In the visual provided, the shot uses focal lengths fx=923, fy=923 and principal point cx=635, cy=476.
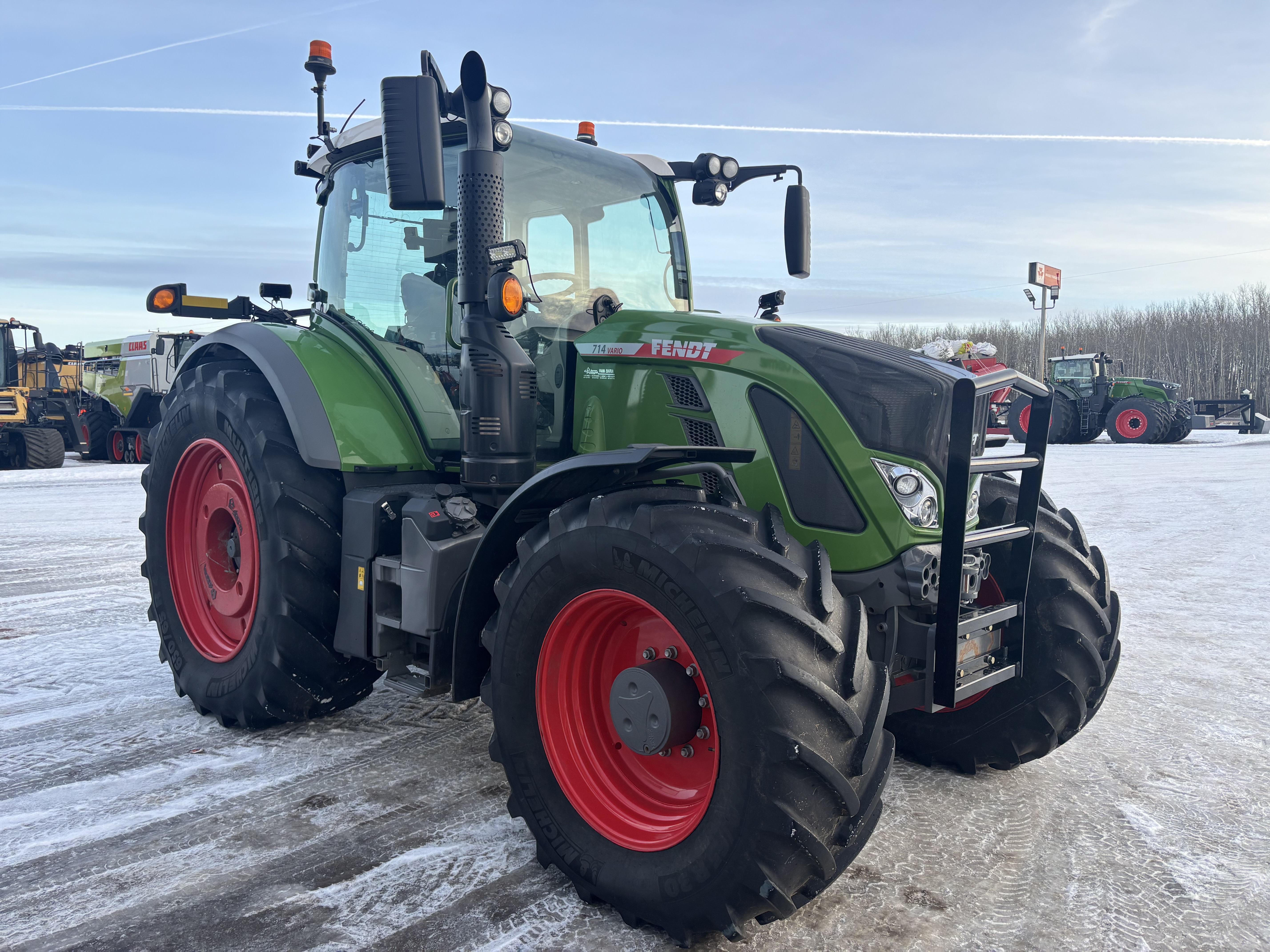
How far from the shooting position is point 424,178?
9.52ft

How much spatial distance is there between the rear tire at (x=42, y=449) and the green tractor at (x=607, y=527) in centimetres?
1774

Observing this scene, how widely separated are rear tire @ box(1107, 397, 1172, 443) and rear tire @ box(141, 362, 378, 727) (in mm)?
26430

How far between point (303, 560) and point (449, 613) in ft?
2.55

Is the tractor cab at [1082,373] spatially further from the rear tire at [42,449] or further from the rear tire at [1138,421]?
the rear tire at [42,449]

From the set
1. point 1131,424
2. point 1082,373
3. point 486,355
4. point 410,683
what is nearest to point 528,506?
point 486,355

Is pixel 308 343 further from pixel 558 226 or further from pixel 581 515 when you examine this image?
pixel 581 515

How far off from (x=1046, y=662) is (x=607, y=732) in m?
1.63

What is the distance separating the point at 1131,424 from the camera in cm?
2616

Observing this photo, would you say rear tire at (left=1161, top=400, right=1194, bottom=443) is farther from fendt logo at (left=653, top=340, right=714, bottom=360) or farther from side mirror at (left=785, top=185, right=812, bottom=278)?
fendt logo at (left=653, top=340, right=714, bottom=360)

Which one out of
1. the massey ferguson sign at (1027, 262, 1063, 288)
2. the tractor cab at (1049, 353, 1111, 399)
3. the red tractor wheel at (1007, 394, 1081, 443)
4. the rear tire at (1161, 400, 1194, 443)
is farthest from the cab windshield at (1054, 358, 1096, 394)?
the massey ferguson sign at (1027, 262, 1063, 288)

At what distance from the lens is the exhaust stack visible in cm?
324

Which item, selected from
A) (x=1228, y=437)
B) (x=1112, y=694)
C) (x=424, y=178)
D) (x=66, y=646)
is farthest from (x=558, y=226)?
(x=1228, y=437)

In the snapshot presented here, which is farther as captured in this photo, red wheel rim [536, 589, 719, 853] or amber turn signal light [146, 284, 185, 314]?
amber turn signal light [146, 284, 185, 314]

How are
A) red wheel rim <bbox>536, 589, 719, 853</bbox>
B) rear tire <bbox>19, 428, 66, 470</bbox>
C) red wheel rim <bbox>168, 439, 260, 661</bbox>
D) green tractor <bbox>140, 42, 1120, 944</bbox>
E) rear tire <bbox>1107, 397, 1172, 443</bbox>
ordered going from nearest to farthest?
green tractor <bbox>140, 42, 1120, 944</bbox>
red wheel rim <bbox>536, 589, 719, 853</bbox>
red wheel rim <bbox>168, 439, 260, 661</bbox>
rear tire <bbox>19, 428, 66, 470</bbox>
rear tire <bbox>1107, 397, 1172, 443</bbox>
